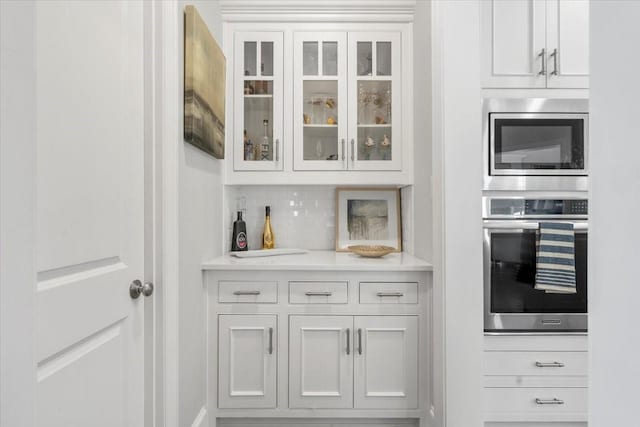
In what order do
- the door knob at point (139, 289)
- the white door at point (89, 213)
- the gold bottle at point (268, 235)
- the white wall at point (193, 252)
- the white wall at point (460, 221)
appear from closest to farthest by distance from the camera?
the white door at point (89, 213), the door knob at point (139, 289), the white wall at point (193, 252), the white wall at point (460, 221), the gold bottle at point (268, 235)

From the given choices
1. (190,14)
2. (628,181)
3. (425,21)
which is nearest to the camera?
(628,181)

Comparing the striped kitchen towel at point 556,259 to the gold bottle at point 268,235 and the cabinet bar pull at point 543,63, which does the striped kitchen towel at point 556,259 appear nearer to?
the cabinet bar pull at point 543,63

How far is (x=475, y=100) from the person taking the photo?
1.71m

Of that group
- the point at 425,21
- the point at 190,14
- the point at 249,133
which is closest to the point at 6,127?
the point at 190,14

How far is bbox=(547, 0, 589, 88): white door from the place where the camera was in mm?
1854

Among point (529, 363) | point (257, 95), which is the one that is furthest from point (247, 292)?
point (529, 363)

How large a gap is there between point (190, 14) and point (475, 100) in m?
1.31

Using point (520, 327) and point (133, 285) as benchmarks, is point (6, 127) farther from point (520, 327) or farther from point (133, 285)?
point (520, 327)

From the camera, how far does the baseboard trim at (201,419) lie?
1701mm

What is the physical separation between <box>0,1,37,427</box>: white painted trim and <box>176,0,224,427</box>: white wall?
0.85 m

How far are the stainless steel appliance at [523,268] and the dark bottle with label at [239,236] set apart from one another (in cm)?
142

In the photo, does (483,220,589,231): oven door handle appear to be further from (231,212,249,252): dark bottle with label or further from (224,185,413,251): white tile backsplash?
(231,212,249,252): dark bottle with label

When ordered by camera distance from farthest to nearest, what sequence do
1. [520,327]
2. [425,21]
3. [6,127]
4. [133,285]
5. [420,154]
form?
[420,154] → [425,21] → [520,327] → [133,285] → [6,127]

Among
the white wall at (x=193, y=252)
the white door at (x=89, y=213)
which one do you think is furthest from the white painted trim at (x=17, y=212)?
the white wall at (x=193, y=252)
